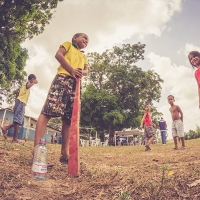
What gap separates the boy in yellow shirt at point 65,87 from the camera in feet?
9.04

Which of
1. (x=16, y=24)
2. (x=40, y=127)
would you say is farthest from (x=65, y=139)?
(x=16, y=24)

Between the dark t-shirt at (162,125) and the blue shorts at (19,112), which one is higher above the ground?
the dark t-shirt at (162,125)

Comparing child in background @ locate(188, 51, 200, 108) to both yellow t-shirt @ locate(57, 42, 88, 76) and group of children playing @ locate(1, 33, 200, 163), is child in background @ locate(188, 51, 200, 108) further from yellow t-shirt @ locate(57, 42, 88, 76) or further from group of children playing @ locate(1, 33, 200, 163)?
yellow t-shirt @ locate(57, 42, 88, 76)

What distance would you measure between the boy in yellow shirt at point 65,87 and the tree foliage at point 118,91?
21.4 m

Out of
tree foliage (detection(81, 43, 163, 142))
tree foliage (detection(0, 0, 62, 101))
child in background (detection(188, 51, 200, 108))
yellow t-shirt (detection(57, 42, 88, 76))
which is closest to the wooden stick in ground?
yellow t-shirt (detection(57, 42, 88, 76))

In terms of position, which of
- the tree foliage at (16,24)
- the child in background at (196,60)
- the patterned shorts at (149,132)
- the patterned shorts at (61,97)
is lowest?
the patterned shorts at (61,97)

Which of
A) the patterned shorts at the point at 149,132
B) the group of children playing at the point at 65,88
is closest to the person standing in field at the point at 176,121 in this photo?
the patterned shorts at the point at 149,132

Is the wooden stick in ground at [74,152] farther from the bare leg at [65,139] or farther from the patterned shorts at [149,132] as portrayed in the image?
the patterned shorts at [149,132]

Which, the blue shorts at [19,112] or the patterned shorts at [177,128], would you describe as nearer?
the blue shorts at [19,112]

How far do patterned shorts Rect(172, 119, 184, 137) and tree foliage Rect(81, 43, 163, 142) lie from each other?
16798mm

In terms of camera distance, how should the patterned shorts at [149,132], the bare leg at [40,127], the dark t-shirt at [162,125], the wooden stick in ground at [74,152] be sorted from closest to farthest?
1. the wooden stick in ground at [74,152]
2. the bare leg at [40,127]
3. the patterned shorts at [149,132]
4. the dark t-shirt at [162,125]

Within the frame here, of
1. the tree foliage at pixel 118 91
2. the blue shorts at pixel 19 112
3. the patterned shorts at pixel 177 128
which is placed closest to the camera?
the blue shorts at pixel 19 112

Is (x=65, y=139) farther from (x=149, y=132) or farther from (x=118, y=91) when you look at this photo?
(x=118, y=91)

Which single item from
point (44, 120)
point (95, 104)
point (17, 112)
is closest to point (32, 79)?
point (17, 112)
